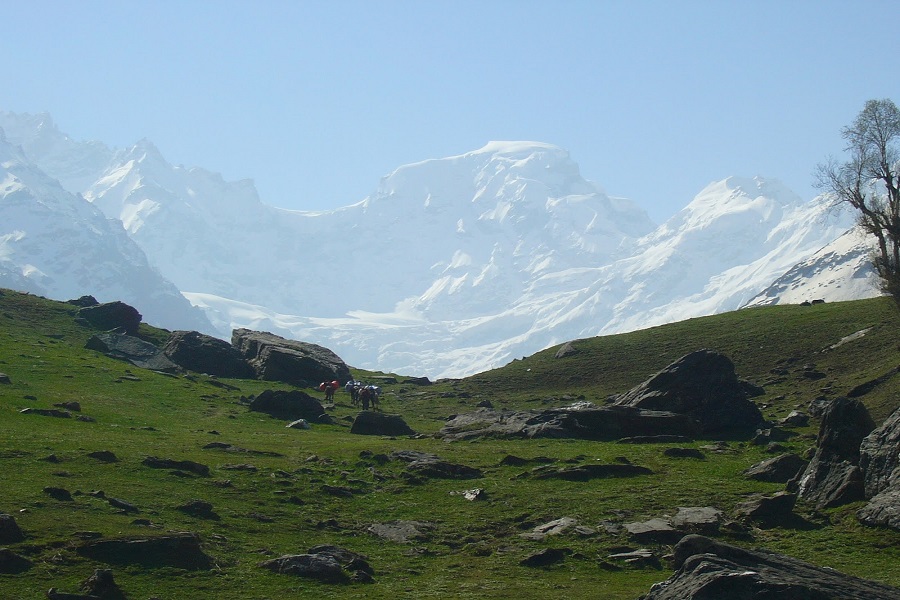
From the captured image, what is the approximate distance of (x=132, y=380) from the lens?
65.2 metres

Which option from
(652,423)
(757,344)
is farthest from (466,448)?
(757,344)

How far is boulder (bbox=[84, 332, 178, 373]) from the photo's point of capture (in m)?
75.4

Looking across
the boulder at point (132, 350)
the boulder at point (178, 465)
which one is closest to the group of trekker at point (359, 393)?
the boulder at point (132, 350)

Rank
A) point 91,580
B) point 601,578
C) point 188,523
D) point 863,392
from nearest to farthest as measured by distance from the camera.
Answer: point 91,580 → point 601,578 → point 188,523 → point 863,392

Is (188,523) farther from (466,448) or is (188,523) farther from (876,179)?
(876,179)

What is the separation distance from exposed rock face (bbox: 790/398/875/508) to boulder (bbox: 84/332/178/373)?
165 feet

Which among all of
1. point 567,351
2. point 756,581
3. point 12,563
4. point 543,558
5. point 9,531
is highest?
point 567,351

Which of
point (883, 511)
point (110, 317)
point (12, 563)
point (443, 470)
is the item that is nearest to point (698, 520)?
point (883, 511)

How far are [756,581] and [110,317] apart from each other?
7667 centimetres

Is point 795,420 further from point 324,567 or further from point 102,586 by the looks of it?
point 102,586

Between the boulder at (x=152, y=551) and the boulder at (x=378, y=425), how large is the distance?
26800 mm

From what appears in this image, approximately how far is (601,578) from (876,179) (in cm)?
5202

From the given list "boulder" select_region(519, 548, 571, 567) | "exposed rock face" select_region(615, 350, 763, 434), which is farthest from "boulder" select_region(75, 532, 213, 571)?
"exposed rock face" select_region(615, 350, 763, 434)

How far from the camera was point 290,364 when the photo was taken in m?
79.8
